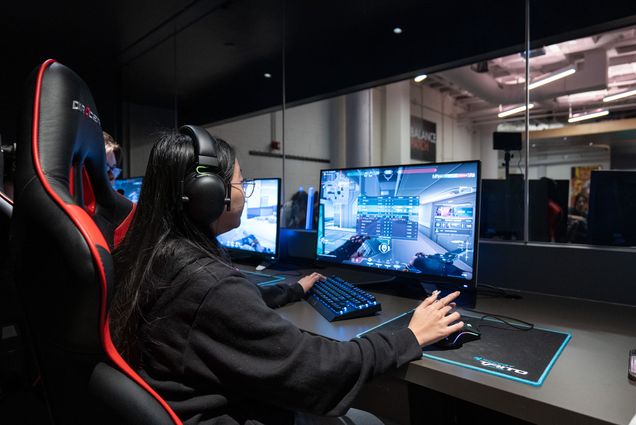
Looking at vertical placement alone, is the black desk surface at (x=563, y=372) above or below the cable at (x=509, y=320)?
below

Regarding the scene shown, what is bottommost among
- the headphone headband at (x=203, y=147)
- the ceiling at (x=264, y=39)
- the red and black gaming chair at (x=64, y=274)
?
the red and black gaming chair at (x=64, y=274)

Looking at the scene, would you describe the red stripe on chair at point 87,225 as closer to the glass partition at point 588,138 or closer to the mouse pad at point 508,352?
the mouse pad at point 508,352

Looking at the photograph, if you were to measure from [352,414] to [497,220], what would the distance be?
1485 millimetres

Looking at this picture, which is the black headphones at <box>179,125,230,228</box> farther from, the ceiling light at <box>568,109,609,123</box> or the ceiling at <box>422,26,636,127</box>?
the ceiling light at <box>568,109,609,123</box>

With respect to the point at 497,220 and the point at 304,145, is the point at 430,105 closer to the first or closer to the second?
the point at 304,145

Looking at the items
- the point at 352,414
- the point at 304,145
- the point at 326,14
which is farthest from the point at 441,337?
the point at 304,145

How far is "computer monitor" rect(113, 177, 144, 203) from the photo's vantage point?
262cm

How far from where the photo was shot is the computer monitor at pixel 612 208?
1274 mm

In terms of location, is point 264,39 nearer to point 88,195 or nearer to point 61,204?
point 88,195

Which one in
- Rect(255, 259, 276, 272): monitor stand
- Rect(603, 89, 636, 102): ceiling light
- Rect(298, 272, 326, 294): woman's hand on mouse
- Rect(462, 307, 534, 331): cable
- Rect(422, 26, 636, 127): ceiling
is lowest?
Rect(462, 307, 534, 331): cable

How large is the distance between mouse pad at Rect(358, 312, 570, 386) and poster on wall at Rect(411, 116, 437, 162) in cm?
648

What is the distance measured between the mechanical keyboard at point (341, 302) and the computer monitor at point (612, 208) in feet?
2.77

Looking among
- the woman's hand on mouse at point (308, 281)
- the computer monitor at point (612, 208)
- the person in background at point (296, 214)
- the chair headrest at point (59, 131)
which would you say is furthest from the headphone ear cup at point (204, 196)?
the person in background at point (296, 214)

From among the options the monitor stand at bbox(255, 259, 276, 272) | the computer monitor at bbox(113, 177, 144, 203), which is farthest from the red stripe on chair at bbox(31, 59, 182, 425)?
the computer monitor at bbox(113, 177, 144, 203)
